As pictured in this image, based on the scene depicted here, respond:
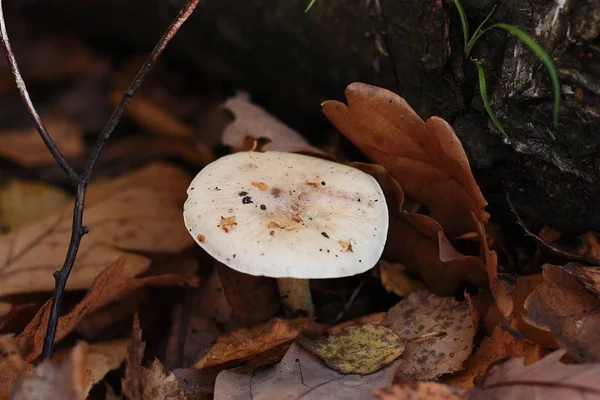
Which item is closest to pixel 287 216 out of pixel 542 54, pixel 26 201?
pixel 542 54

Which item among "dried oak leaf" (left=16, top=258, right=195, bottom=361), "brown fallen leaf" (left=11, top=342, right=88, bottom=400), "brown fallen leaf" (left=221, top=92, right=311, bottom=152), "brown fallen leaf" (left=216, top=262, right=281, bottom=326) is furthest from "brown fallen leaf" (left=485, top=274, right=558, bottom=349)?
"brown fallen leaf" (left=11, top=342, right=88, bottom=400)

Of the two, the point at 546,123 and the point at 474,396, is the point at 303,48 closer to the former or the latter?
the point at 546,123

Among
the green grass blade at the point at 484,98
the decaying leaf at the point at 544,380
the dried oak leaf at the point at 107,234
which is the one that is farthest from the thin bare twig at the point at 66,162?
the decaying leaf at the point at 544,380

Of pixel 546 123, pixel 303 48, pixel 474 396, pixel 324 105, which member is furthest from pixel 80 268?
pixel 546 123

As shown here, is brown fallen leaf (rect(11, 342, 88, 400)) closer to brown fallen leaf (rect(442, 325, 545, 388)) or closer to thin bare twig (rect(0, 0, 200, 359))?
thin bare twig (rect(0, 0, 200, 359))

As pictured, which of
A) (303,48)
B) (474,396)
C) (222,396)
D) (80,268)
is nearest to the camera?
(474,396)

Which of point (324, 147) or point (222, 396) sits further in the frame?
point (324, 147)

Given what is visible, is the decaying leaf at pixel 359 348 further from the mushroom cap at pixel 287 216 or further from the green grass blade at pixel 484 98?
the green grass blade at pixel 484 98
